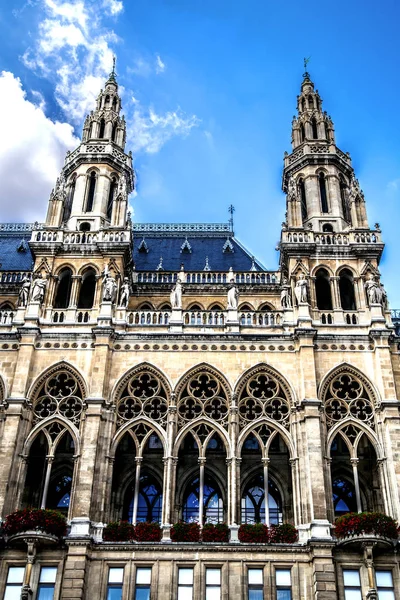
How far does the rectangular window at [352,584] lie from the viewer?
24.7m

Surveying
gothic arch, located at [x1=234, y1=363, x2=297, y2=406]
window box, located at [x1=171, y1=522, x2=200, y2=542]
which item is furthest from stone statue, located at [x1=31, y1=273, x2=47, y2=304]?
window box, located at [x1=171, y1=522, x2=200, y2=542]

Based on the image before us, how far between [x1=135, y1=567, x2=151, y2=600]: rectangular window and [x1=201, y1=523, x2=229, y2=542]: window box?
2431mm

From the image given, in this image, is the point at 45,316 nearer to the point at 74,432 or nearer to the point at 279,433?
the point at 74,432

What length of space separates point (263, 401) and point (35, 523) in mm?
10628

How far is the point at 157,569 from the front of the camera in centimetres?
2517

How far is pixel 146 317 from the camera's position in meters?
32.4

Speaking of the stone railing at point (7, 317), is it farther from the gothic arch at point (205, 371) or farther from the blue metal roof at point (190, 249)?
the blue metal roof at point (190, 249)

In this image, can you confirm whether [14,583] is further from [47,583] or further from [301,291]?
[301,291]

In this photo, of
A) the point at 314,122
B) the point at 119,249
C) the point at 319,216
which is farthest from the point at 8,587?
the point at 314,122

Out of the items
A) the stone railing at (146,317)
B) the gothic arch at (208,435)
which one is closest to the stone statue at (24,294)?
the stone railing at (146,317)

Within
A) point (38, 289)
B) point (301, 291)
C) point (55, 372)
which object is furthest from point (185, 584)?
point (38, 289)

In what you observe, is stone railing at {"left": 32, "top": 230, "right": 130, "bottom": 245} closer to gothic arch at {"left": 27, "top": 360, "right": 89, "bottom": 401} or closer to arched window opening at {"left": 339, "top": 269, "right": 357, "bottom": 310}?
gothic arch at {"left": 27, "top": 360, "right": 89, "bottom": 401}

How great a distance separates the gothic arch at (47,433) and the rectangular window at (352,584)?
11.7m

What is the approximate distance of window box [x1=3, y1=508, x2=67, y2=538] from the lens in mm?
25219
